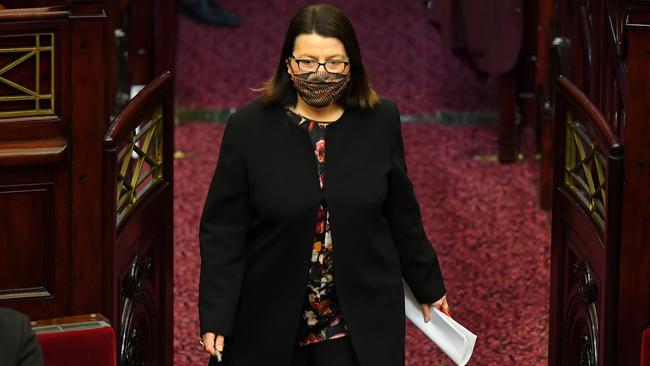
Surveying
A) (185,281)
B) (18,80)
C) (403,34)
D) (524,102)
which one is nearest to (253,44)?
(403,34)

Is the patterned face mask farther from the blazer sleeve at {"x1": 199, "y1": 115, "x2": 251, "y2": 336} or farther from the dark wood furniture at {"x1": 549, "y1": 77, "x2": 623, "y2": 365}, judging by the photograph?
the dark wood furniture at {"x1": 549, "y1": 77, "x2": 623, "y2": 365}

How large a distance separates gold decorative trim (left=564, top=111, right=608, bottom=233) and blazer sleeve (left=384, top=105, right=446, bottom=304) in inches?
24.1

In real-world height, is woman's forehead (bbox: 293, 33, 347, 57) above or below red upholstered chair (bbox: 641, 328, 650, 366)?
above

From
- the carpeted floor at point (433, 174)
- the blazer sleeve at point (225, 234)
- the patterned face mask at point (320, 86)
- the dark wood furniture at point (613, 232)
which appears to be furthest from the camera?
the carpeted floor at point (433, 174)

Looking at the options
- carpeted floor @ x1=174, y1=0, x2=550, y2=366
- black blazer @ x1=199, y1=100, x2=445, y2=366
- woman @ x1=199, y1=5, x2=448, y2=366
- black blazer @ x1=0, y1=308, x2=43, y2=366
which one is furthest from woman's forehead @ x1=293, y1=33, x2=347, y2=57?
carpeted floor @ x1=174, y1=0, x2=550, y2=366

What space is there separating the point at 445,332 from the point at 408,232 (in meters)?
0.33

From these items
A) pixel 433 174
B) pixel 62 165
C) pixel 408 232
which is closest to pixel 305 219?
pixel 408 232

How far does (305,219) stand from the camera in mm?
Result: 4586

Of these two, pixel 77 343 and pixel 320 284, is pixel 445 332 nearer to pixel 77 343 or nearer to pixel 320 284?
pixel 320 284

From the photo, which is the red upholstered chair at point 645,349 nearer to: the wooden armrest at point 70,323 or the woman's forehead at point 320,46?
the woman's forehead at point 320,46

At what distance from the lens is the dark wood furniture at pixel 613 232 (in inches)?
193

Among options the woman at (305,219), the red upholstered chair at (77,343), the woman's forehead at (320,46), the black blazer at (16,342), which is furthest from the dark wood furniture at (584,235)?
the black blazer at (16,342)

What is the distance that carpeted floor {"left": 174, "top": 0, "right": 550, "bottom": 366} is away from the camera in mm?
7324

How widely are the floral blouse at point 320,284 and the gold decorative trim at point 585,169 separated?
3.00 feet
